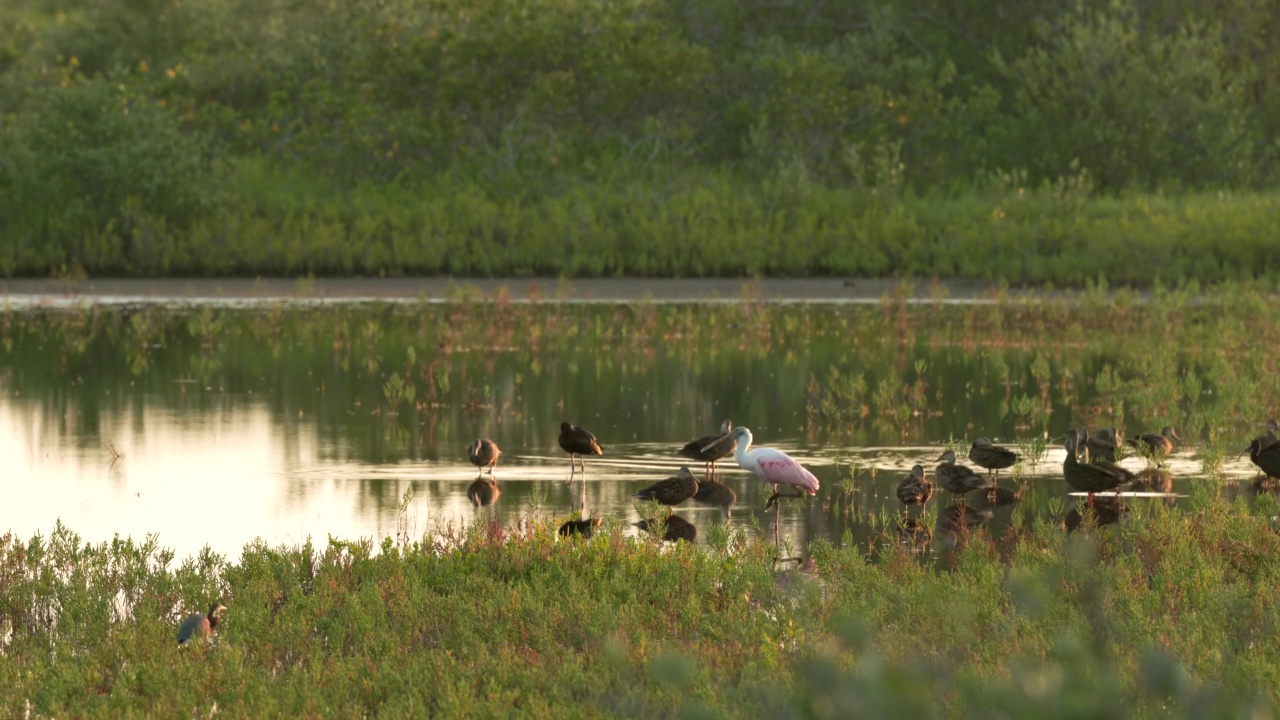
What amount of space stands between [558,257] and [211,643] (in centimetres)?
2989

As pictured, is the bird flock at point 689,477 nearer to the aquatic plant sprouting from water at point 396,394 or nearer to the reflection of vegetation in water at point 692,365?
the reflection of vegetation in water at point 692,365

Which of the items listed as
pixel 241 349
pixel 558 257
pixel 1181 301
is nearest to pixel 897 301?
pixel 1181 301

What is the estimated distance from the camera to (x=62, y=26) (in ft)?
181

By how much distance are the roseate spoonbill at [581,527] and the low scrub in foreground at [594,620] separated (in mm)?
912

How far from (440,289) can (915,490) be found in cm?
2327

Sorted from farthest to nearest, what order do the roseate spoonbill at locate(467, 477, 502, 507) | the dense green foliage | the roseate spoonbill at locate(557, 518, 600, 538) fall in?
the dense green foliage
the roseate spoonbill at locate(467, 477, 502, 507)
the roseate spoonbill at locate(557, 518, 600, 538)

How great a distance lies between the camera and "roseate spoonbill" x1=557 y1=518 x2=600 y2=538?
42.9 feet

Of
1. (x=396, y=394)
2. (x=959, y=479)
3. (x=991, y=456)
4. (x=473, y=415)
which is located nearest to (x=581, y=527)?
(x=959, y=479)

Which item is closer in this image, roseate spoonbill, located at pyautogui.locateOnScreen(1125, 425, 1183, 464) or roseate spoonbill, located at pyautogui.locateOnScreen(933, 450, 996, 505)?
roseate spoonbill, located at pyautogui.locateOnScreen(933, 450, 996, 505)

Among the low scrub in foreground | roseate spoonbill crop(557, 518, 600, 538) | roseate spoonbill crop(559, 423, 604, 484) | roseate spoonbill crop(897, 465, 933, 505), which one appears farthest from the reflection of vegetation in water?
the low scrub in foreground

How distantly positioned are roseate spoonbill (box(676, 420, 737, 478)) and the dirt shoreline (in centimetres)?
1685

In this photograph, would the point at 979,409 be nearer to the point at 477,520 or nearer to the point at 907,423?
the point at 907,423

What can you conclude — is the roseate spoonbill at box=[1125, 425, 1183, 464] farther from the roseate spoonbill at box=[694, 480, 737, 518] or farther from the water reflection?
the roseate spoonbill at box=[694, 480, 737, 518]

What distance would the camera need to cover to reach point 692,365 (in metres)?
24.7
